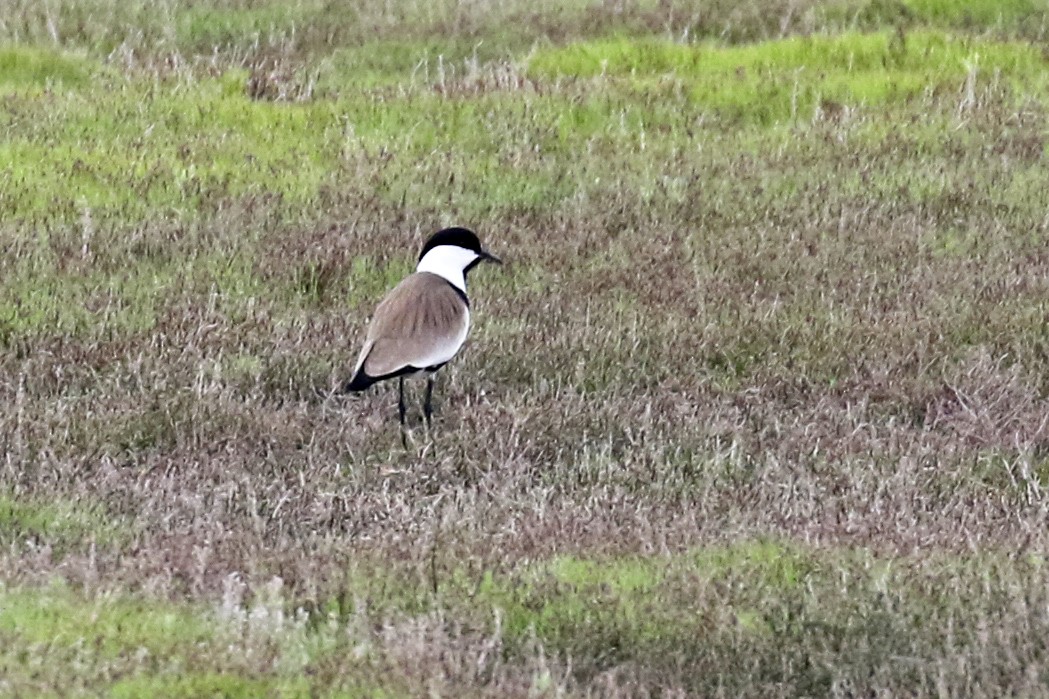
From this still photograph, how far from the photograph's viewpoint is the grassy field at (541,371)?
5672mm

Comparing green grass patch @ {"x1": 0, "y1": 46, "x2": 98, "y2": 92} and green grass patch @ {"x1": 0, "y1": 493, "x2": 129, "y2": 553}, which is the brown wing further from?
green grass patch @ {"x1": 0, "y1": 46, "x2": 98, "y2": 92}

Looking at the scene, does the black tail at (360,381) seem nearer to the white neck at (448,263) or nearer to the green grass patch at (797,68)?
the white neck at (448,263)

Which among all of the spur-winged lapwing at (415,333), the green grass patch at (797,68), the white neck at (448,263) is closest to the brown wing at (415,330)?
the spur-winged lapwing at (415,333)

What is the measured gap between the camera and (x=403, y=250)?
426 inches

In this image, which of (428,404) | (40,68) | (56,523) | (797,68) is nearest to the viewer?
(56,523)

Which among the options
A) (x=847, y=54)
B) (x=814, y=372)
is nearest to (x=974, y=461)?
(x=814, y=372)

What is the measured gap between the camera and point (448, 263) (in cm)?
906

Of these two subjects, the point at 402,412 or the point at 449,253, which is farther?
the point at 449,253

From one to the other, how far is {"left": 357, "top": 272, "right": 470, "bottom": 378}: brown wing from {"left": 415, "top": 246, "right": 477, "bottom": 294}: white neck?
1.15 feet

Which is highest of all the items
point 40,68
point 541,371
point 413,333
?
point 40,68

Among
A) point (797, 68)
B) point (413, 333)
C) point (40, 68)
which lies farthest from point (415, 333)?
point (797, 68)

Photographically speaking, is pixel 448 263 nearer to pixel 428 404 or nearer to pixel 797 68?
pixel 428 404

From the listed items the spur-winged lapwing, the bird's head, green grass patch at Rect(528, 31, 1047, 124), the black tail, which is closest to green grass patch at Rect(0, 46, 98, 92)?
green grass patch at Rect(528, 31, 1047, 124)

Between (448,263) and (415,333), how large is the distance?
0.93m
